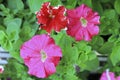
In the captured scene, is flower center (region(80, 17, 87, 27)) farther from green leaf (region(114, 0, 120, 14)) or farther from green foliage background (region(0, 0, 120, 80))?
green leaf (region(114, 0, 120, 14))

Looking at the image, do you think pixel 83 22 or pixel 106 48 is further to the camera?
pixel 106 48

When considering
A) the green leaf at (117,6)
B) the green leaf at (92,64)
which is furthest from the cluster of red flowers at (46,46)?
the green leaf at (117,6)

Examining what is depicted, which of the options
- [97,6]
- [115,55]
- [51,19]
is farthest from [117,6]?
[51,19]

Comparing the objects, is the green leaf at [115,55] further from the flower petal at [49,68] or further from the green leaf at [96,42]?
the flower petal at [49,68]

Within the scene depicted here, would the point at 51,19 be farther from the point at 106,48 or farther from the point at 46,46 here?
the point at 106,48

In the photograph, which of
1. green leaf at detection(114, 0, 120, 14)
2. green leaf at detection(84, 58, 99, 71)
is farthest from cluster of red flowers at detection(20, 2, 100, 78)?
green leaf at detection(114, 0, 120, 14)

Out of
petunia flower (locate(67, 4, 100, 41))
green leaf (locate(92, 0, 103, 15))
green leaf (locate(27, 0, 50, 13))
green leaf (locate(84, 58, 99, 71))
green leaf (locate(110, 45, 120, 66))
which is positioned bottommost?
green leaf (locate(84, 58, 99, 71))
